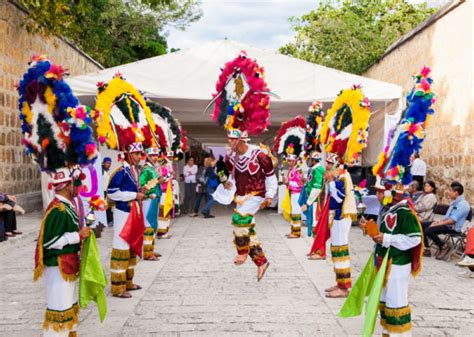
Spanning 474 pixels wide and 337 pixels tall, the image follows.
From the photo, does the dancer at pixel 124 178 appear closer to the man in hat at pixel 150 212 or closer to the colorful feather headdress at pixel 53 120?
the man in hat at pixel 150 212

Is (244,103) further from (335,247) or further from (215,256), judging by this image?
(215,256)

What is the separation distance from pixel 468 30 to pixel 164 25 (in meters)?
20.6

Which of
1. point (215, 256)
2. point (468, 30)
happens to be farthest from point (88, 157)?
point (468, 30)

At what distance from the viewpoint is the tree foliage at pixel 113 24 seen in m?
13.1

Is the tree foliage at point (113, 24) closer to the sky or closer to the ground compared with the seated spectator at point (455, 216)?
closer to the sky

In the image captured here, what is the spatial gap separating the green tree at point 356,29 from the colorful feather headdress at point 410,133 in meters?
19.0

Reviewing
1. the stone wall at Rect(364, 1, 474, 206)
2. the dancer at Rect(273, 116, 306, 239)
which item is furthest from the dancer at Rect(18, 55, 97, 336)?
the stone wall at Rect(364, 1, 474, 206)

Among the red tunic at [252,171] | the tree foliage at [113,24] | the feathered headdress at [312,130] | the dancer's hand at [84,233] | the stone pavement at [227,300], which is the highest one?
the tree foliage at [113,24]

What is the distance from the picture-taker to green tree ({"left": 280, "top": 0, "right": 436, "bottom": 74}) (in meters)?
24.4

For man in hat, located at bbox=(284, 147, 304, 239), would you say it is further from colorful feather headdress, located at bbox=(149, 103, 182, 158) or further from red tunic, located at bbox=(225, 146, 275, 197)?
red tunic, located at bbox=(225, 146, 275, 197)

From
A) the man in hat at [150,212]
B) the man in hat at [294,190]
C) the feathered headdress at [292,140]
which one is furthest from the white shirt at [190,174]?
the man in hat at [150,212]

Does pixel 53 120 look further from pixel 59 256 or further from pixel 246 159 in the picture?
pixel 246 159

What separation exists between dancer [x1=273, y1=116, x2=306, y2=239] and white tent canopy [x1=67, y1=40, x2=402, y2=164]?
→ 4.85 ft

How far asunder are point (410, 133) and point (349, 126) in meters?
1.95
